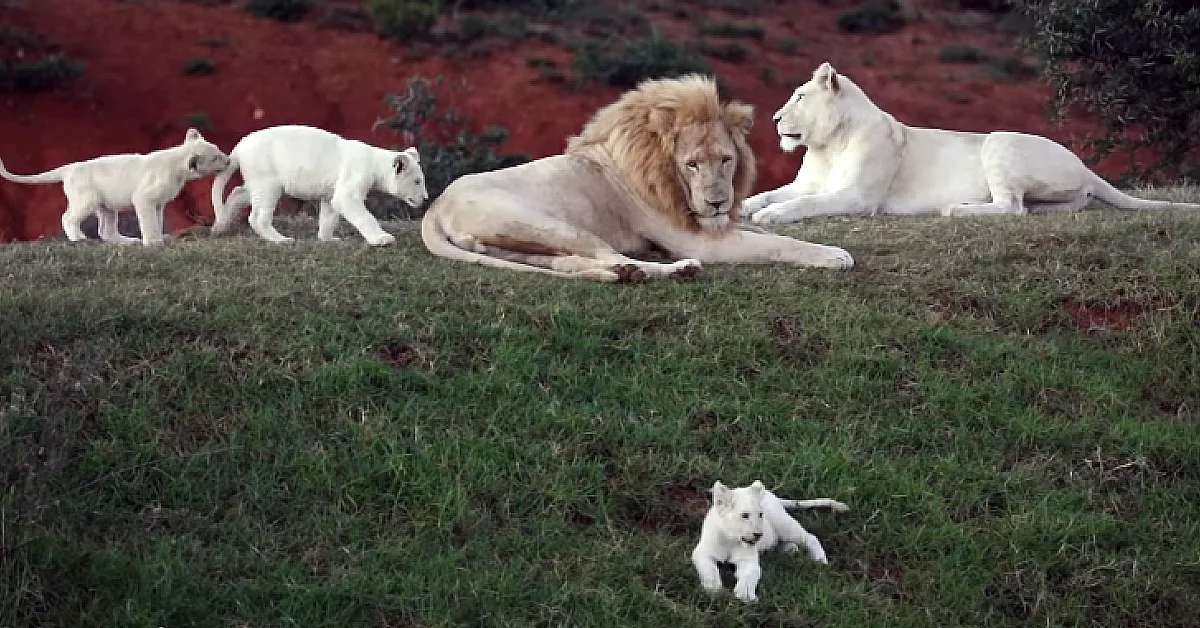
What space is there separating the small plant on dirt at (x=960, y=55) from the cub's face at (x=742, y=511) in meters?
26.2

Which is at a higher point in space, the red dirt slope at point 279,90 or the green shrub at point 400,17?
the green shrub at point 400,17

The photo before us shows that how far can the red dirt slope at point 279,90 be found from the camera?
20.1 m

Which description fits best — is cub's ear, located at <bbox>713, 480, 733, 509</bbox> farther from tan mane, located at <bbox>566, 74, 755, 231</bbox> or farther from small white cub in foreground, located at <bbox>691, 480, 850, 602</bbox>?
tan mane, located at <bbox>566, 74, 755, 231</bbox>

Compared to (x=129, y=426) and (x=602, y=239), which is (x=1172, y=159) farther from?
(x=129, y=426)

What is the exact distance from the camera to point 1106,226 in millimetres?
7234

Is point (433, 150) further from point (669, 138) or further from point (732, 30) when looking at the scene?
point (732, 30)

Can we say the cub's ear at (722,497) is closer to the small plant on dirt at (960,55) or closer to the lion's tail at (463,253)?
the lion's tail at (463,253)

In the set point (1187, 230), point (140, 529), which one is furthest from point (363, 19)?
point (140, 529)

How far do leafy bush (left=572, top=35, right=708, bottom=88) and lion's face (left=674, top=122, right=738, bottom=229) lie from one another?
54.5 ft

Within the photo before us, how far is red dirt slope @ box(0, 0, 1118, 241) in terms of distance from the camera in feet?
65.8

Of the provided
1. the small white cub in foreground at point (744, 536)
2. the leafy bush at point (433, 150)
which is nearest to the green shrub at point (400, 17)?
the leafy bush at point (433, 150)

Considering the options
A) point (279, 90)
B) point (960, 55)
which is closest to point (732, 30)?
point (960, 55)

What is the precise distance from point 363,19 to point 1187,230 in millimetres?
20182

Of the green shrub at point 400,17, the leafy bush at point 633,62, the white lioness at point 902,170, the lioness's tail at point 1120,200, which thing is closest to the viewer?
the lioness's tail at point 1120,200
